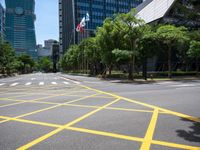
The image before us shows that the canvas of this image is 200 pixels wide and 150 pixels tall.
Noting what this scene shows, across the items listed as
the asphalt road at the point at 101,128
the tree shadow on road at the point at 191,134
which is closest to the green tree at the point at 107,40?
the asphalt road at the point at 101,128

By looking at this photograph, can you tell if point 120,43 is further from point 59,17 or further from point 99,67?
point 59,17

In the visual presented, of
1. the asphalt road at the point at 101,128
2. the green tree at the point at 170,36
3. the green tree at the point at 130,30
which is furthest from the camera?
the green tree at the point at 170,36

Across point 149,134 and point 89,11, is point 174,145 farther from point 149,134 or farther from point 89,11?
point 89,11

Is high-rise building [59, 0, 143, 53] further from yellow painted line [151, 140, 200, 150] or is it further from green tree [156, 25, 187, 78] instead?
yellow painted line [151, 140, 200, 150]

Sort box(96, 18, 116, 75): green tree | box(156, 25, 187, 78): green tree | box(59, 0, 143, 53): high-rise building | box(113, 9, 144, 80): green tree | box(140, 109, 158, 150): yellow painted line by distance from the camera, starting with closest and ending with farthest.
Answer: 1. box(140, 109, 158, 150): yellow painted line
2. box(113, 9, 144, 80): green tree
3. box(156, 25, 187, 78): green tree
4. box(96, 18, 116, 75): green tree
5. box(59, 0, 143, 53): high-rise building

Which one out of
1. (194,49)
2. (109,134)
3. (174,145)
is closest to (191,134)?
(174,145)

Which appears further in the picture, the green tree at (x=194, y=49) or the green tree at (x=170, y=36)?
the green tree at (x=194, y=49)

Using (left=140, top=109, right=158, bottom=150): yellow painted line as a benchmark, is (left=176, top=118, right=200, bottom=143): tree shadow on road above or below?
below

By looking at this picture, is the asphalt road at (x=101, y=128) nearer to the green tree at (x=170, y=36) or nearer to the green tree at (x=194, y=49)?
the green tree at (x=170, y=36)

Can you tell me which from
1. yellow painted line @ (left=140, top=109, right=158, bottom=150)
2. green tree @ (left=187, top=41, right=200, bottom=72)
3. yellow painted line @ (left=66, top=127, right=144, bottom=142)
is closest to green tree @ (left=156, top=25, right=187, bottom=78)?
green tree @ (left=187, top=41, right=200, bottom=72)

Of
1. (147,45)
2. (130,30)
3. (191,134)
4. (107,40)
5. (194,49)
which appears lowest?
(191,134)

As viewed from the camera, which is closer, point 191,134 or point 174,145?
point 174,145

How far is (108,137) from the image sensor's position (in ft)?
21.6

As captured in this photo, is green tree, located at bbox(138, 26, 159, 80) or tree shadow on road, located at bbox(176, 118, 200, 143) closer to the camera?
tree shadow on road, located at bbox(176, 118, 200, 143)
